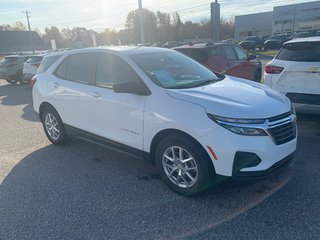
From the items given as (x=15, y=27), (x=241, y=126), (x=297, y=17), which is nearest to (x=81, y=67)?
(x=241, y=126)

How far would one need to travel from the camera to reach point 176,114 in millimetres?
3215

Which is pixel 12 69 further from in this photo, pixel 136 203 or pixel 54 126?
pixel 136 203

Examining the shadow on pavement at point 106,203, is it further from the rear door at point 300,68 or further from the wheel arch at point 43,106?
the rear door at point 300,68

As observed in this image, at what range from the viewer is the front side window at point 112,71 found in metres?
3.88

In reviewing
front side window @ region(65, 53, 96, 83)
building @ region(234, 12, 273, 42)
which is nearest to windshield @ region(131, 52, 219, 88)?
front side window @ region(65, 53, 96, 83)

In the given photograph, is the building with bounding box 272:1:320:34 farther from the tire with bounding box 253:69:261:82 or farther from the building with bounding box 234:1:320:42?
the tire with bounding box 253:69:261:82

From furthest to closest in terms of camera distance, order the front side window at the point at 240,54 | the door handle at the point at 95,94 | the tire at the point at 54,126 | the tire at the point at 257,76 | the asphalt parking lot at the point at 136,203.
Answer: the tire at the point at 257,76 → the front side window at the point at 240,54 → the tire at the point at 54,126 → the door handle at the point at 95,94 → the asphalt parking lot at the point at 136,203

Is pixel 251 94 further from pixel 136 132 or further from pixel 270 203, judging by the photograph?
pixel 136 132

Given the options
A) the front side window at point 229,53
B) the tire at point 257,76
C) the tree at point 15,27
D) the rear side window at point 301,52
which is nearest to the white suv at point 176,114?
the rear side window at point 301,52

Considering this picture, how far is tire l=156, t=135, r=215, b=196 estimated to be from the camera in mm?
3148

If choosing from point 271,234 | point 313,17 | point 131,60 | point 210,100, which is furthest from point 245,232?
point 313,17

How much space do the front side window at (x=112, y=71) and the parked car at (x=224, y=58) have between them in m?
3.77

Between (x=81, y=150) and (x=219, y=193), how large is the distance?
2643 millimetres

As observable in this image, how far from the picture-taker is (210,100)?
3166 millimetres
